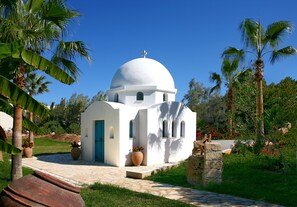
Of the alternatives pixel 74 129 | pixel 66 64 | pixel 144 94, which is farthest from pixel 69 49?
pixel 74 129

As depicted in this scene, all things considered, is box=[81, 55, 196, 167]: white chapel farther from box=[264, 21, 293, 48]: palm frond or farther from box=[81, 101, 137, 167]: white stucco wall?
box=[264, 21, 293, 48]: palm frond

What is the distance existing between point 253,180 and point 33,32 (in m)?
8.80

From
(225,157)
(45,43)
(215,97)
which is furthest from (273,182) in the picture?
(215,97)

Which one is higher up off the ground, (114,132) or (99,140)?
(114,132)

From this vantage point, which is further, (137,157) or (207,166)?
(137,157)

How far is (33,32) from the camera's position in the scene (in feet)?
31.4

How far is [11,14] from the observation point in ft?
32.4

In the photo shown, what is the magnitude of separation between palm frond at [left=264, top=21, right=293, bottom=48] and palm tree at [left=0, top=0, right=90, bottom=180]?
9.96 meters

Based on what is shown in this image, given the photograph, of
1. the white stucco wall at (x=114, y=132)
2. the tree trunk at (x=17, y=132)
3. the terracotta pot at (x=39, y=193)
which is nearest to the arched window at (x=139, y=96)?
the white stucco wall at (x=114, y=132)

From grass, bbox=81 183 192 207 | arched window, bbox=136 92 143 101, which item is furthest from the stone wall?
arched window, bbox=136 92 143 101

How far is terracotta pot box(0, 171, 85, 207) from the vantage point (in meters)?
4.70

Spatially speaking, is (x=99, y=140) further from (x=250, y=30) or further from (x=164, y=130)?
(x=250, y=30)

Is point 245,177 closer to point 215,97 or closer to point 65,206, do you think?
point 65,206

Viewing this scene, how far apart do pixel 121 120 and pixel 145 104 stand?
290cm
